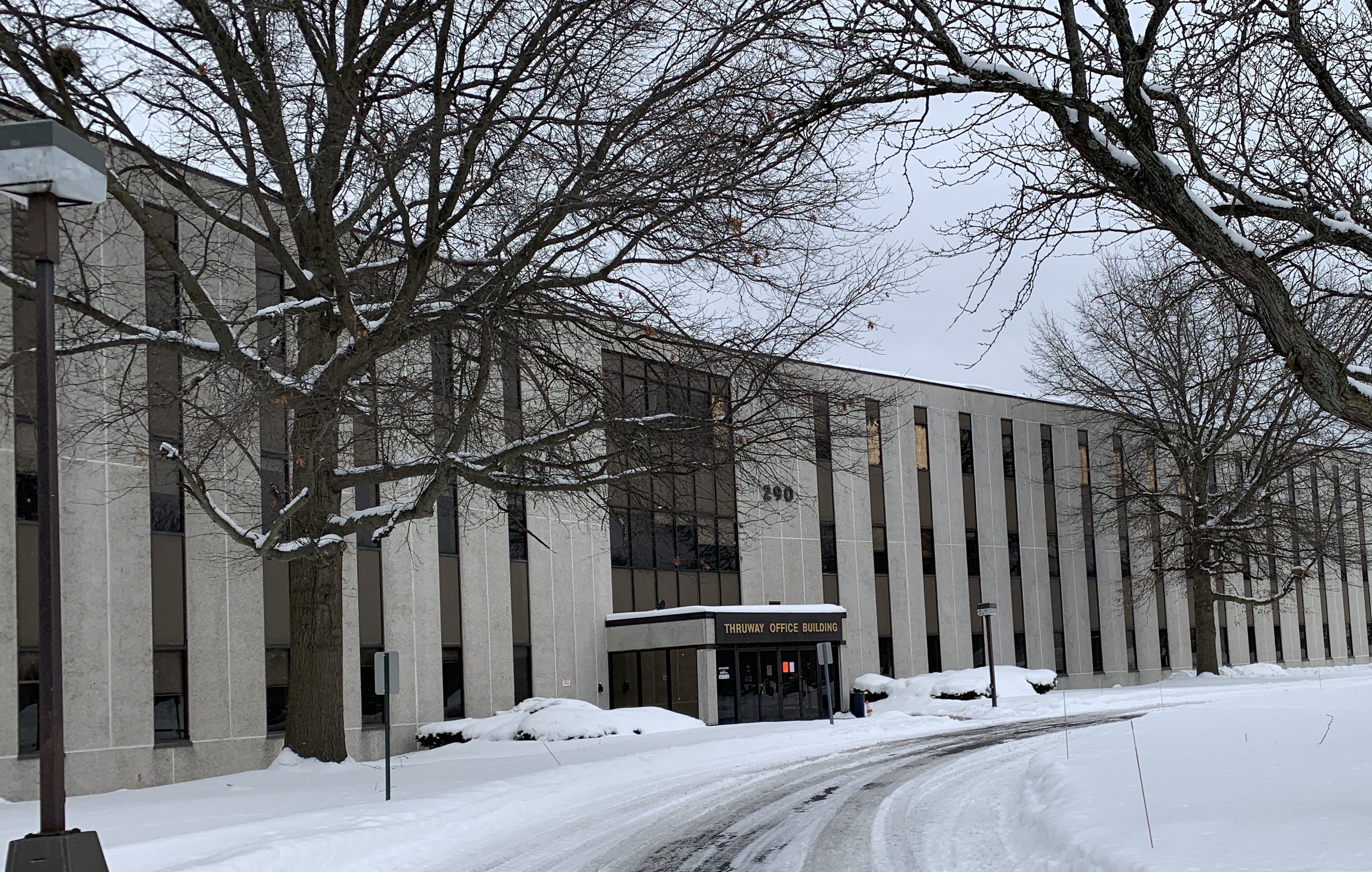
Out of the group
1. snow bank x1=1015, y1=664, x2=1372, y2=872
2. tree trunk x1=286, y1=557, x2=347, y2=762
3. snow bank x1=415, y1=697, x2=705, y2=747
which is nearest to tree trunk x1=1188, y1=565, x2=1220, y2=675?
snow bank x1=415, y1=697, x2=705, y2=747

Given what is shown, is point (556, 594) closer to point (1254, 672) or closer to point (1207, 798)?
point (1207, 798)

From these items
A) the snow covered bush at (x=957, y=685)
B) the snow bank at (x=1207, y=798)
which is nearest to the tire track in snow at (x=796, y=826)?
the snow bank at (x=1207, y=798)

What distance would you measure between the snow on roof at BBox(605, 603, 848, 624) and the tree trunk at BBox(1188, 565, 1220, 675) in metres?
14.2

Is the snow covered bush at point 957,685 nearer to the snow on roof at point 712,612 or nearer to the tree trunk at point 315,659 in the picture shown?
the snow on roof at point 712,612

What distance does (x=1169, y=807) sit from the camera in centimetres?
1091

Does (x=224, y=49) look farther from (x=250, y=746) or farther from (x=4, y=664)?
(x=250, y=746)

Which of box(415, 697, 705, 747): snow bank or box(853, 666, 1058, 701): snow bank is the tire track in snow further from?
box(853, 666, 1058, 701): snow bank

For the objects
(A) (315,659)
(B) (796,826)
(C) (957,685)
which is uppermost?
(A) (315,659)

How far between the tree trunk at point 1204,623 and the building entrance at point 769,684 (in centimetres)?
1482

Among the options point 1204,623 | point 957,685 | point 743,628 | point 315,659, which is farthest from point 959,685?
point 315,659

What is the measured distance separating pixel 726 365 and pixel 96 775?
13.7 meters

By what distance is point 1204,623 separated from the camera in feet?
147

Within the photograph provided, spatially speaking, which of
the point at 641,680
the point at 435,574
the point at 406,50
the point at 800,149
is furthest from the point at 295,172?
the point at 641,680

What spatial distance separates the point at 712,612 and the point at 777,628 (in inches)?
107
